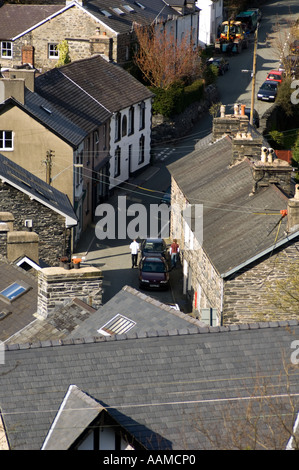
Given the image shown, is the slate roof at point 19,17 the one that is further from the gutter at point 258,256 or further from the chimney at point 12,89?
the gutter at point 258,256

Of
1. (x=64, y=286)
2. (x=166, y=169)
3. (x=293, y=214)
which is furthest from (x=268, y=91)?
(x=64, y=286)

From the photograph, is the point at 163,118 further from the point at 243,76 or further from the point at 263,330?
the point at 263,330

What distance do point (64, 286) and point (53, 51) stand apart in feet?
154

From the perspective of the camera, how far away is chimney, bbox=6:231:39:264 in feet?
103

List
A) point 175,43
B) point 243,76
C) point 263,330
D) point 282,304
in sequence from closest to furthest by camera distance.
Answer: point 263,330 < point 282,304 < point 175,43 < point 243,76

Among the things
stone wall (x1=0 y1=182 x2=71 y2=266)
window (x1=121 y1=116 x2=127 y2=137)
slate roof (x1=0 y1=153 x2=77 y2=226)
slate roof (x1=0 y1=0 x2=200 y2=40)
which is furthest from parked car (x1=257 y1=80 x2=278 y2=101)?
stone wall (x1=0 y1=182 x2=71 y2=266)

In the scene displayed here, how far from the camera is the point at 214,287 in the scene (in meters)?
33.1

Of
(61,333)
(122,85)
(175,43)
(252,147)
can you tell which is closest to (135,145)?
(122,85)

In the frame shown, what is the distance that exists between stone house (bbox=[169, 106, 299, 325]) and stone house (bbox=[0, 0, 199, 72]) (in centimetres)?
2522

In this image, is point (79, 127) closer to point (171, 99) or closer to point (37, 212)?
point (37, 212)

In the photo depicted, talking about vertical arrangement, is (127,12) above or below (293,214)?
below

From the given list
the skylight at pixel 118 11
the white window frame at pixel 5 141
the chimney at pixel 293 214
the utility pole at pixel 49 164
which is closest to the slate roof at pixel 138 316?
the chimney at pixel 293 214

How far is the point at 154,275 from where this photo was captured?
42.8m

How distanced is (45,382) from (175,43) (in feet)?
196
